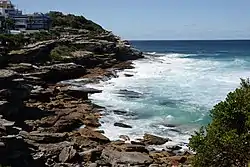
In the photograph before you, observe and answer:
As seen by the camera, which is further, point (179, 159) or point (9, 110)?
point (9, 110)

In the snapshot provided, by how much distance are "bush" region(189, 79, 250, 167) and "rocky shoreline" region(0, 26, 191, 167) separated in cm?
771

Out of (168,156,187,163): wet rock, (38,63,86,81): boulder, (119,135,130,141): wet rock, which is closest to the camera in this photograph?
(168,156,187,163): wet rock

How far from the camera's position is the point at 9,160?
939 inches

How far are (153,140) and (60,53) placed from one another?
3855 centimetres

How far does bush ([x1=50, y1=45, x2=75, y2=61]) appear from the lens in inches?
2503

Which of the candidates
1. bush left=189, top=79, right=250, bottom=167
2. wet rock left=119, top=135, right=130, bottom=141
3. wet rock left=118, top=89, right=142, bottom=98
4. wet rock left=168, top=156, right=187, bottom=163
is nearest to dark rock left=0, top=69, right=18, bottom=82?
wet rock left=119, top=135, right=130, bottom=141

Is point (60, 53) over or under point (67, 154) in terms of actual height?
over

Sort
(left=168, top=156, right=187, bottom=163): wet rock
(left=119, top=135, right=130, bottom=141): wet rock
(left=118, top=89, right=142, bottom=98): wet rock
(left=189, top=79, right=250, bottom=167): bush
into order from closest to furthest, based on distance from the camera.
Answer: (left=189, top=79, right=250, bottom=167): bush < (left=168, top=156, right=187, bottom=163): wet rock < (left=119, top=135, right=130, bottom=141): wet rock < (left=118, top=89, right=142, bottom=98): wet rock

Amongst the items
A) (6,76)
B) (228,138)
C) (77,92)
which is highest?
(228,138)

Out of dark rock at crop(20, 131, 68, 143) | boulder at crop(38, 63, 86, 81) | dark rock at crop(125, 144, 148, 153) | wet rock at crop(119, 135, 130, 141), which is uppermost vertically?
boulder at crop(38, 63, 86, 81)

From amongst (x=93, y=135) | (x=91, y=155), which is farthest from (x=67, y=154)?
(x=93, y=135)

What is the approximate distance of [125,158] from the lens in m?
26.2

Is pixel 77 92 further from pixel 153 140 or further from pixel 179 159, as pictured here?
pixel 179 159

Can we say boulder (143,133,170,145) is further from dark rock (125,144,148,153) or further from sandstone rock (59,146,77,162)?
sandstone rock (59,146,77,162)
